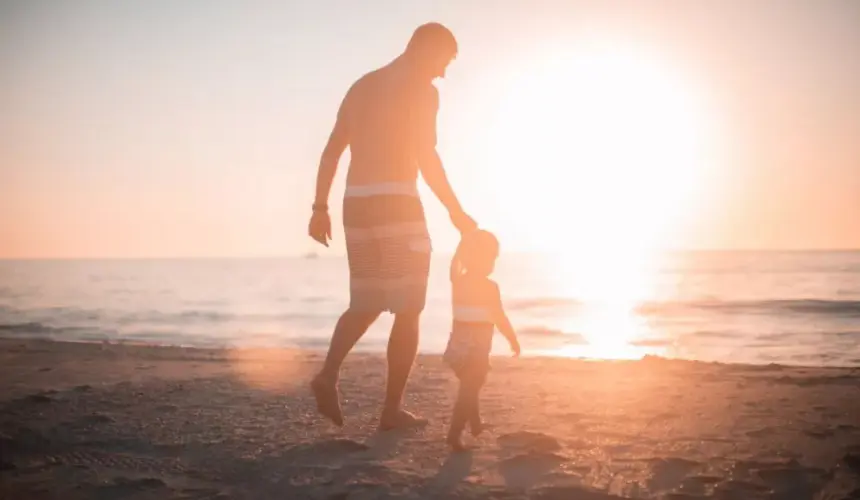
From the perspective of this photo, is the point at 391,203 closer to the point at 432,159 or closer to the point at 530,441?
the point at 432,159

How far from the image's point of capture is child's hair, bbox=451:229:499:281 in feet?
13.0

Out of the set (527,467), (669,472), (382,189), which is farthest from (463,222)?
(669,472)

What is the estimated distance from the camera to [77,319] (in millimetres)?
25266

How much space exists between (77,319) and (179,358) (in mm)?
19123

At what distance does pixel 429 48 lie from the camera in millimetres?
4113

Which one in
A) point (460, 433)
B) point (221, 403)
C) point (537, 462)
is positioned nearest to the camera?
point (537, 462)

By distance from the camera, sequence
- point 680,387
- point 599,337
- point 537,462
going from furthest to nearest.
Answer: point 599,337
point 680,387
point 537,462

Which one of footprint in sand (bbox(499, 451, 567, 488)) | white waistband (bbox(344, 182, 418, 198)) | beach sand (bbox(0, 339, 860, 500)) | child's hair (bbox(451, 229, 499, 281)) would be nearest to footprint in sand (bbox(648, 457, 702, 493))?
beach sand (bbox(0, 339, 860, 500))

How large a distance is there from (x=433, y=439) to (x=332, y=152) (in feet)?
5.73

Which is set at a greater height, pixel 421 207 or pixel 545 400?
pixel 421 207

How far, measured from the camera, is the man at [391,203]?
3.95 m

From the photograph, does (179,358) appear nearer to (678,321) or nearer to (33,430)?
(33,430)

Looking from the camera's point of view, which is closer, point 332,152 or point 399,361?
point 399,361

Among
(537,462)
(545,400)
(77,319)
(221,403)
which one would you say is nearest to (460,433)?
(537,462)
